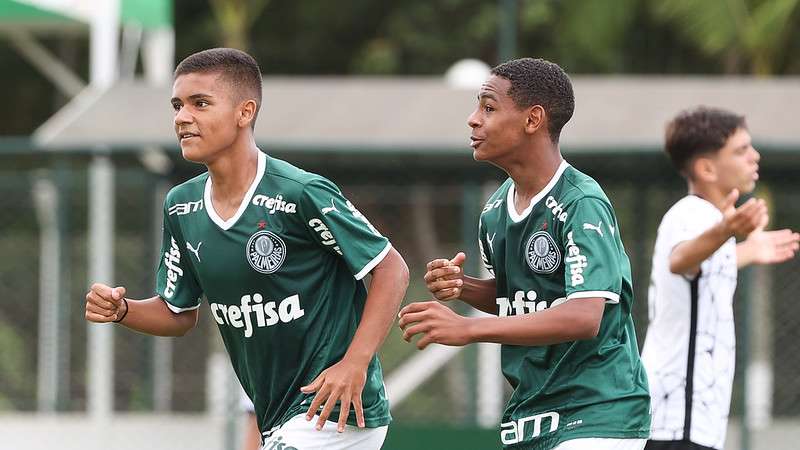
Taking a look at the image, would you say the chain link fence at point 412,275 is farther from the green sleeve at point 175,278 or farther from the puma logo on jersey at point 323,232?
the puma logo on jersey at point 323,232

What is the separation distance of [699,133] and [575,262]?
5.24 feet

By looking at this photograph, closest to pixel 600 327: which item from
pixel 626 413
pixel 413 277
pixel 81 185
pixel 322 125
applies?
pixel 626 413

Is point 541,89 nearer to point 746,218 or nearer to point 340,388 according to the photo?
point 746,218

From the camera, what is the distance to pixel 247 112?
463 cm

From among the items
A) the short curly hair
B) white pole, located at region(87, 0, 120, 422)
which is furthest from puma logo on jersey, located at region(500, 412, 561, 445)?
white pole, located at region(87, 0, 120, 422)

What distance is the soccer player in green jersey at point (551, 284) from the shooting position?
4.18 metres

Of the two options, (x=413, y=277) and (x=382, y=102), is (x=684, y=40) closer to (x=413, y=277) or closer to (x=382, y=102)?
(x=413, y=277)

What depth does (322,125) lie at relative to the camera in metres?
10.5

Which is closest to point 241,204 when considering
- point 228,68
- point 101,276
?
point 228,68

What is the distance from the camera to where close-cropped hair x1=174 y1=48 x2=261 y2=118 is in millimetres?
4578

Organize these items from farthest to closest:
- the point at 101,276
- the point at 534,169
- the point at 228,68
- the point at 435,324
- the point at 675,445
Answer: the point at 101,276, the point at 675,445, the point at 228,68, the point at 534,169, the point at 435,324

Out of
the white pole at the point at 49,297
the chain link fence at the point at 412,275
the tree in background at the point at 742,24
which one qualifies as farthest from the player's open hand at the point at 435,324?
the tree in background at the point at 742,24

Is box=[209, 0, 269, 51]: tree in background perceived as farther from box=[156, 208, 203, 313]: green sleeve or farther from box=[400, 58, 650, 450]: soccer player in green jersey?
box=[400, 58, 650, 450]: soccer player in green jersey

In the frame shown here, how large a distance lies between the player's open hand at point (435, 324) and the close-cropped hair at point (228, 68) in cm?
107
